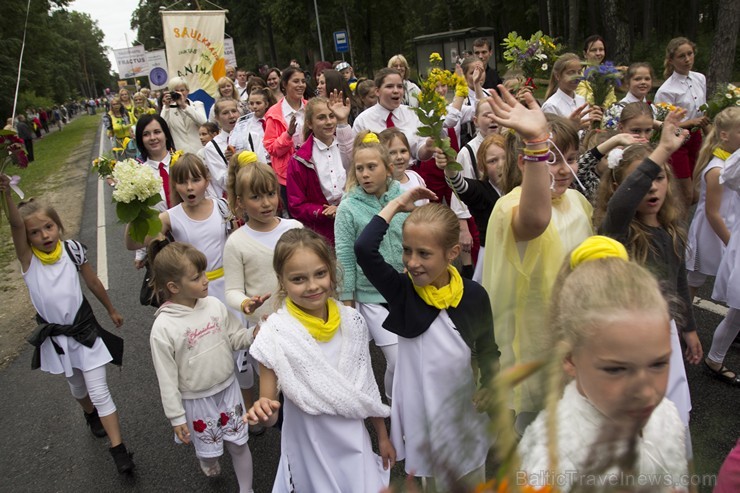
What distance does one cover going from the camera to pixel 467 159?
497cm

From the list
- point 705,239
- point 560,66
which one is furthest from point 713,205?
point 560,66

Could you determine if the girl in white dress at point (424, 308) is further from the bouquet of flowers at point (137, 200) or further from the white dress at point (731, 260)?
the white dress at point (731, 260)

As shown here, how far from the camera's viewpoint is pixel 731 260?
3.90 meters

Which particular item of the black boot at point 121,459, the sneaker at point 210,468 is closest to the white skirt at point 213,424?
the sneaker at point 210,468

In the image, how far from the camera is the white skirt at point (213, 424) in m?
3.29

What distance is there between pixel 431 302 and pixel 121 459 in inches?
93.2

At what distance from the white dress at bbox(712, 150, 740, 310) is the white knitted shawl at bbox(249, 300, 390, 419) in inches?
104

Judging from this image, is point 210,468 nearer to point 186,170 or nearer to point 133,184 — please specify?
point 133,184

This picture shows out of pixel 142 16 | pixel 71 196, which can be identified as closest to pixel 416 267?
pixel 71 196

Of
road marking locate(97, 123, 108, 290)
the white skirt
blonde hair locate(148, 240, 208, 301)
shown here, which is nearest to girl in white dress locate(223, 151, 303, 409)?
blonde hair locate(148, 240, 208, 301)

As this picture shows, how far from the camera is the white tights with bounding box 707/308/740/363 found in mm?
3832

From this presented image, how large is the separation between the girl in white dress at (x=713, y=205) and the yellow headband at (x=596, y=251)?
8.87ft

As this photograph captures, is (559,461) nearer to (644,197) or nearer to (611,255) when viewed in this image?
(611,255)

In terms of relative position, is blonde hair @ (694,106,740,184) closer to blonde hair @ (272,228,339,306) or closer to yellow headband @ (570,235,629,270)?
yellow headband @ (570,235,629,270)
